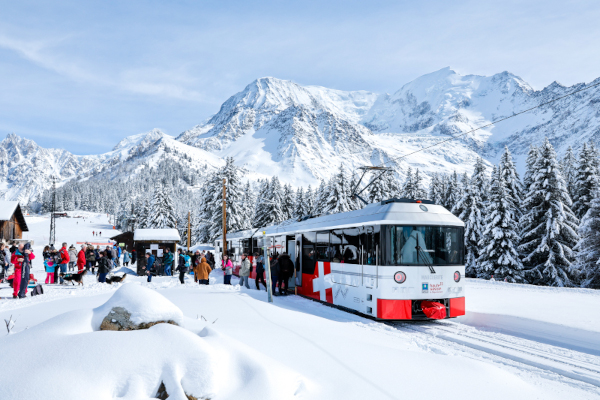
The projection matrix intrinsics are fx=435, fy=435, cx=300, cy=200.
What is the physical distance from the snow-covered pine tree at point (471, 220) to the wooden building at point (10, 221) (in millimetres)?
38790

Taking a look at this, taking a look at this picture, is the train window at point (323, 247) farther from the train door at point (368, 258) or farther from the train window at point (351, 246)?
the train door at point (368, 258)

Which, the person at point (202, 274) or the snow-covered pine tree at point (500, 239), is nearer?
the person at point (202, 274)

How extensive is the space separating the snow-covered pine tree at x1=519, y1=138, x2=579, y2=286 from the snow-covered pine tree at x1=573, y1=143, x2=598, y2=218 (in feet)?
10.5

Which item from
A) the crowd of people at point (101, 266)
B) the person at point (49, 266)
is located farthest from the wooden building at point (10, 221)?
the person at point (49, 266)

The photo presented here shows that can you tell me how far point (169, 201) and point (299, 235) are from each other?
164ft

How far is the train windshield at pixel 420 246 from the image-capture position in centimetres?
1102

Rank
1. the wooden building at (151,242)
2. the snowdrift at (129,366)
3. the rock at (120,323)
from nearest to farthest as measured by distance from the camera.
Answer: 1. the snowdrift at (129,366)
2. the rock at (120,323)
3. the wooden building at (151,242)

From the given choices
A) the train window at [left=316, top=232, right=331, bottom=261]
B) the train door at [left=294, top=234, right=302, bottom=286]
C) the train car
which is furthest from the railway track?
the train door at [left=294, top=234, right=302, bottom=286]

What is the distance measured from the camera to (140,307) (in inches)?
218

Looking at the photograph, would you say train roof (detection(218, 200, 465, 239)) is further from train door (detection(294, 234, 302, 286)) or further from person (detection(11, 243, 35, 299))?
person (detection(11, 243, 35, 299))

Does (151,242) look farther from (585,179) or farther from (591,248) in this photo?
(585,179)

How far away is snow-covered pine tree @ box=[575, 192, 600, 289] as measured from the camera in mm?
25211

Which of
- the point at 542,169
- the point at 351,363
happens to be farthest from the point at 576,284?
the point at 351,363

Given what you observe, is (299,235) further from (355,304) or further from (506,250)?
(506,250)
